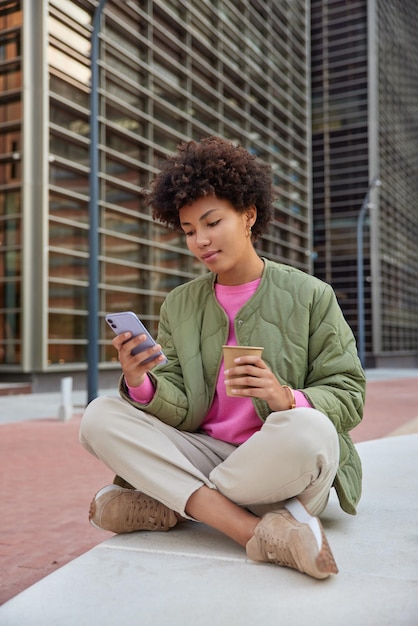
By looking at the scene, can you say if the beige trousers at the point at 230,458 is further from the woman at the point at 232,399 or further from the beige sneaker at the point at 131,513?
the beige sneaker at the point at 131,513

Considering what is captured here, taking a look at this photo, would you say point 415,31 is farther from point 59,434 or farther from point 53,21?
point 59,434

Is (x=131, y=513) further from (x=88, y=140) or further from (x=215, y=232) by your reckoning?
(x=88, y=140)

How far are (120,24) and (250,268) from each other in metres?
23.5

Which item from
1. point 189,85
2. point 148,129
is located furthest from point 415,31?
point 148,129

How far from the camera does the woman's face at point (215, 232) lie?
8.93 feet

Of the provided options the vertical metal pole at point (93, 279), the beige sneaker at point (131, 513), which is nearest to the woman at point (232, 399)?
the beige sneaker at point (131, 513)

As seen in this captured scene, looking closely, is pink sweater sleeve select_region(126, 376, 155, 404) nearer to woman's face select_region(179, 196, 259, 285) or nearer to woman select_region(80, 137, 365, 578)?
woman select_region(80, 137, 365, 578)

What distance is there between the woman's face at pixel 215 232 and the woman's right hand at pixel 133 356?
20.4 inches

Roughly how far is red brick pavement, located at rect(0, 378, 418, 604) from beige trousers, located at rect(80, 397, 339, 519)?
3.78ft

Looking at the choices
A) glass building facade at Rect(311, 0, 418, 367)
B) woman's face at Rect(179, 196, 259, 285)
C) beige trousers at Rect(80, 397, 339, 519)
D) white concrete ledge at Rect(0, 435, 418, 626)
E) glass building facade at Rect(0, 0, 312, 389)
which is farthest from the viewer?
glass building facade at Rect(311, 0, 418, 367)

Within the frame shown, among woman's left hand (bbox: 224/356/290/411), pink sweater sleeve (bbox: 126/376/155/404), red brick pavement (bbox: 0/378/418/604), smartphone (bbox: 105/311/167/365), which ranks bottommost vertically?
red brick pavement (bbox: 0/378/418/604)

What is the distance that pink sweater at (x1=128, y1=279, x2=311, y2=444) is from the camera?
106 inches

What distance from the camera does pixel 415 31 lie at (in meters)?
63.9

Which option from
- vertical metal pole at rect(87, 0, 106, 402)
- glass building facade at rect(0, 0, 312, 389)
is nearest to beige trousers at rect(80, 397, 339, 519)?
vertical metal pole at rect(87, 0, 106, 402)
